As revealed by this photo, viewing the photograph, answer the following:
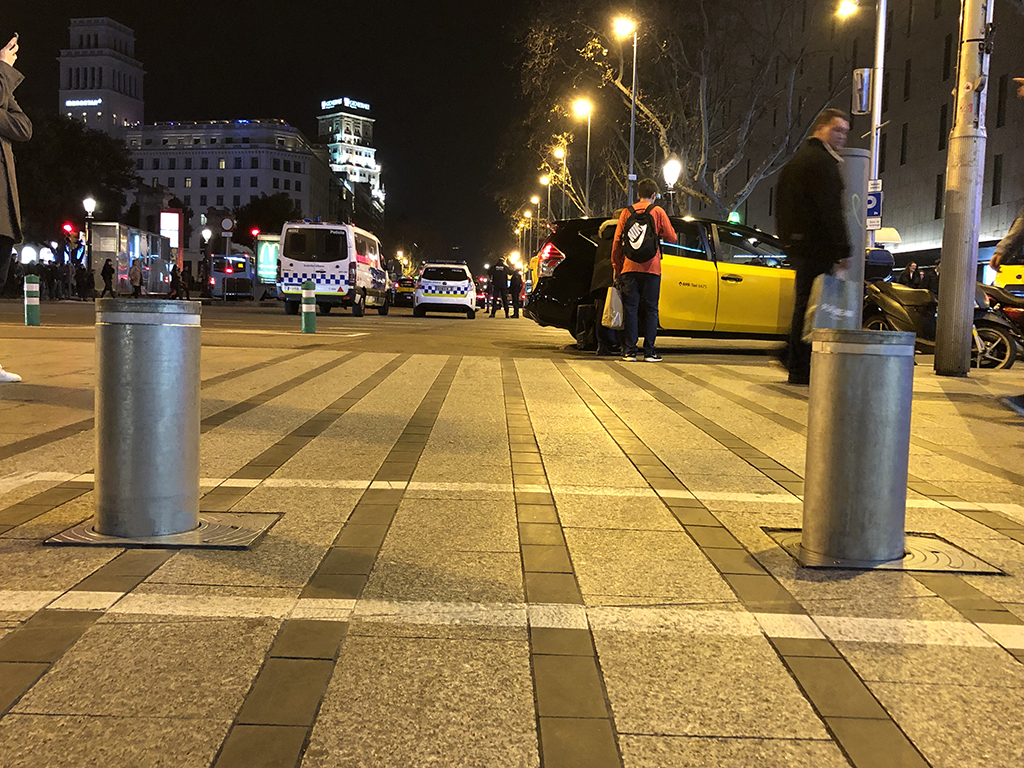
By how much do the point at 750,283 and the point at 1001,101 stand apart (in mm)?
27118

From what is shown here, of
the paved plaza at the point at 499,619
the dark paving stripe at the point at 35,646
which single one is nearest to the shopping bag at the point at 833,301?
the paved plaza at the point at 499,619

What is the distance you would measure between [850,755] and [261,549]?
2.31 m

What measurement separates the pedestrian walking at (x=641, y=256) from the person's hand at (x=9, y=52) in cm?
631

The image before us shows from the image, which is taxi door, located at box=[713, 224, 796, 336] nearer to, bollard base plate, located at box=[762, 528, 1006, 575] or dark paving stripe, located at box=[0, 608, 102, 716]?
bollard base plate, located at box=[762, 528, 1006, 575]

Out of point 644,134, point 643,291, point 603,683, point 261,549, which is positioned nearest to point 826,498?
point 603,683

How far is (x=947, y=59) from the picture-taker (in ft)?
125

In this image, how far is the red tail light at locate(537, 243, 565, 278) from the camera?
1321cm

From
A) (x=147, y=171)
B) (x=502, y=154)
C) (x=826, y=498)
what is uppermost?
(x=147, y=171)

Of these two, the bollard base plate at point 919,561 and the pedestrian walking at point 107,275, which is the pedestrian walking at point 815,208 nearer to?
the bollard base plate at point 919,561

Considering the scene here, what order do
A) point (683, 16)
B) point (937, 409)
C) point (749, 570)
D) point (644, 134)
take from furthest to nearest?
point (644, 134) < point (683, 16) < point (937, 409) < point (749, 570)

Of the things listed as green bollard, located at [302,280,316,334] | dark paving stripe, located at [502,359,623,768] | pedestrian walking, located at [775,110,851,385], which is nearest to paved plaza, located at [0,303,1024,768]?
dark paving stripe, located at [502,359,623,768]

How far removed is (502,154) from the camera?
1913 inches

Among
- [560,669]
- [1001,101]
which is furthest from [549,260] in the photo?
[1001,101]

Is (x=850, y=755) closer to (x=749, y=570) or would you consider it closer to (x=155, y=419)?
(x=749, y=570)
